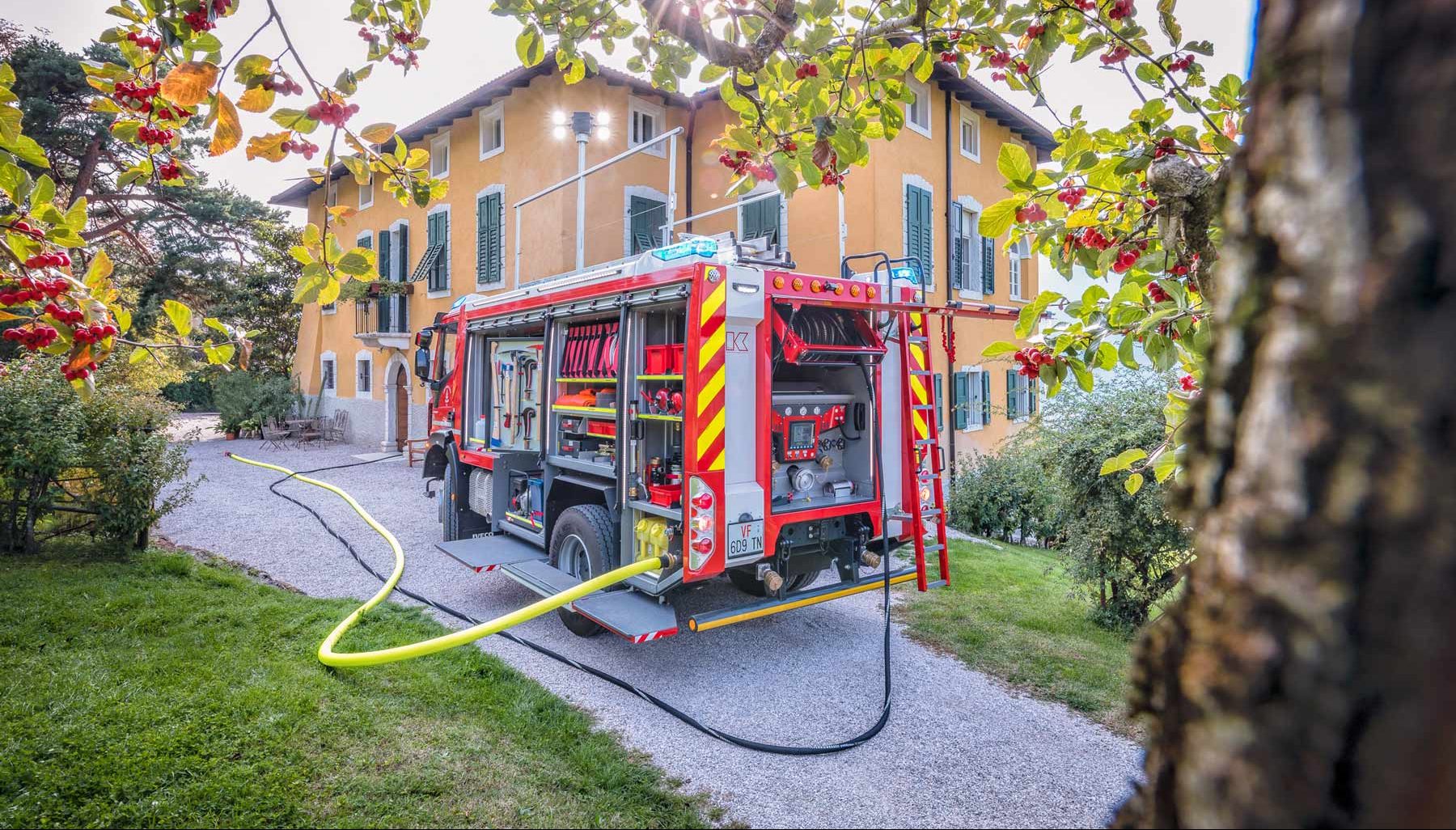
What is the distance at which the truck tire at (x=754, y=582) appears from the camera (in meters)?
5.84

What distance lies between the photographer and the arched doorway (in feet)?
62.7

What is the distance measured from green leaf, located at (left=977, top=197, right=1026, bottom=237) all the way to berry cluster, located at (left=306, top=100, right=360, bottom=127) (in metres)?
2.42

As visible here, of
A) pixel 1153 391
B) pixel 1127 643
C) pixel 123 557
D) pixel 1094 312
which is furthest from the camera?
pixel 123 557

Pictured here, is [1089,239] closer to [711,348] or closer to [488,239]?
[711,348]

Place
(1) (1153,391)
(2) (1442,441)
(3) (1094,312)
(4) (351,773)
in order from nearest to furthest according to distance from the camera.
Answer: (2) (1442,441) < (3) (1094,312) < (4) (351,773) < (1) (1153,391)

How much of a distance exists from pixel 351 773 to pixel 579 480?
9.34ft

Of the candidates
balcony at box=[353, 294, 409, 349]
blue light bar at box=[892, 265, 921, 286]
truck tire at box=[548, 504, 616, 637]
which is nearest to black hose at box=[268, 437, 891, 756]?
truck tire at box=[548, 504, 616, 637]

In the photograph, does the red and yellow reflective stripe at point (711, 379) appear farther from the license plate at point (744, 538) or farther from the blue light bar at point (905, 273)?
the blue light bar at point (905, 273)

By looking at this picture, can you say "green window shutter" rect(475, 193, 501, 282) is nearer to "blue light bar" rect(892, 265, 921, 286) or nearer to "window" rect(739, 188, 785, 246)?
"window" rect(739, 188, 785, 246)

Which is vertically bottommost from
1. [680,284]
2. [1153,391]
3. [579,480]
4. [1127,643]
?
[1127,643]

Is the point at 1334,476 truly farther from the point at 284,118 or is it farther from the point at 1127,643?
the point at 1127,643

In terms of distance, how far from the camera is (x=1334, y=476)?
572 mm

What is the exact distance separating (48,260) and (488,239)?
13940mm

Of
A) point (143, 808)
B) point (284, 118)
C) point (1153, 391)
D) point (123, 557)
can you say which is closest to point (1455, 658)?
point (284, 118)
